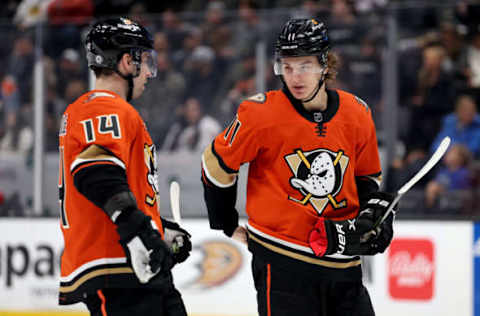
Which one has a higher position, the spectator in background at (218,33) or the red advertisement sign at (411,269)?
the spectator in background at (218,33)

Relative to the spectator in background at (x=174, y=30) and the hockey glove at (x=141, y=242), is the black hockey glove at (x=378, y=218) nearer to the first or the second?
the hockey glove at (x=141, y=242)

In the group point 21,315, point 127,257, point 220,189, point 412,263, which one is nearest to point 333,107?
point 220,189

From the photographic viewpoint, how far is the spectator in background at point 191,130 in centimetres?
562

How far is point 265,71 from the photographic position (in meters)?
5.56

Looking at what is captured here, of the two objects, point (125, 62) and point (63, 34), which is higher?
point (63, 34)

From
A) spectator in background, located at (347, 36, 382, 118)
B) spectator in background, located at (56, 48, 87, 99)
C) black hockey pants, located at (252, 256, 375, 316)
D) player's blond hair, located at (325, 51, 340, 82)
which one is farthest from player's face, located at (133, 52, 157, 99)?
spectator in background, located at (56, 48, 87, 99)

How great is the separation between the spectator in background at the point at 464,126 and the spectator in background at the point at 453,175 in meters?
0.05

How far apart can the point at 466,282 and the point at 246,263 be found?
145 cm

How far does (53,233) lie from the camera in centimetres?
552

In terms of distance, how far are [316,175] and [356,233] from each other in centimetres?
24

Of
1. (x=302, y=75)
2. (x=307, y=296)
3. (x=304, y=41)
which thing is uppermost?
(x=304, y=41)

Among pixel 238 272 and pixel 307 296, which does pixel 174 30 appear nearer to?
pixel 238 272

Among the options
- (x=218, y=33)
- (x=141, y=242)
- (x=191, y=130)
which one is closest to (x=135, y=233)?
(x=141, y=242)

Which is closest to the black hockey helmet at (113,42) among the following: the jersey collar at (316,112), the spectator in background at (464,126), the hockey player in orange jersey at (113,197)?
the hockey player in orange jersey at (113,197)
